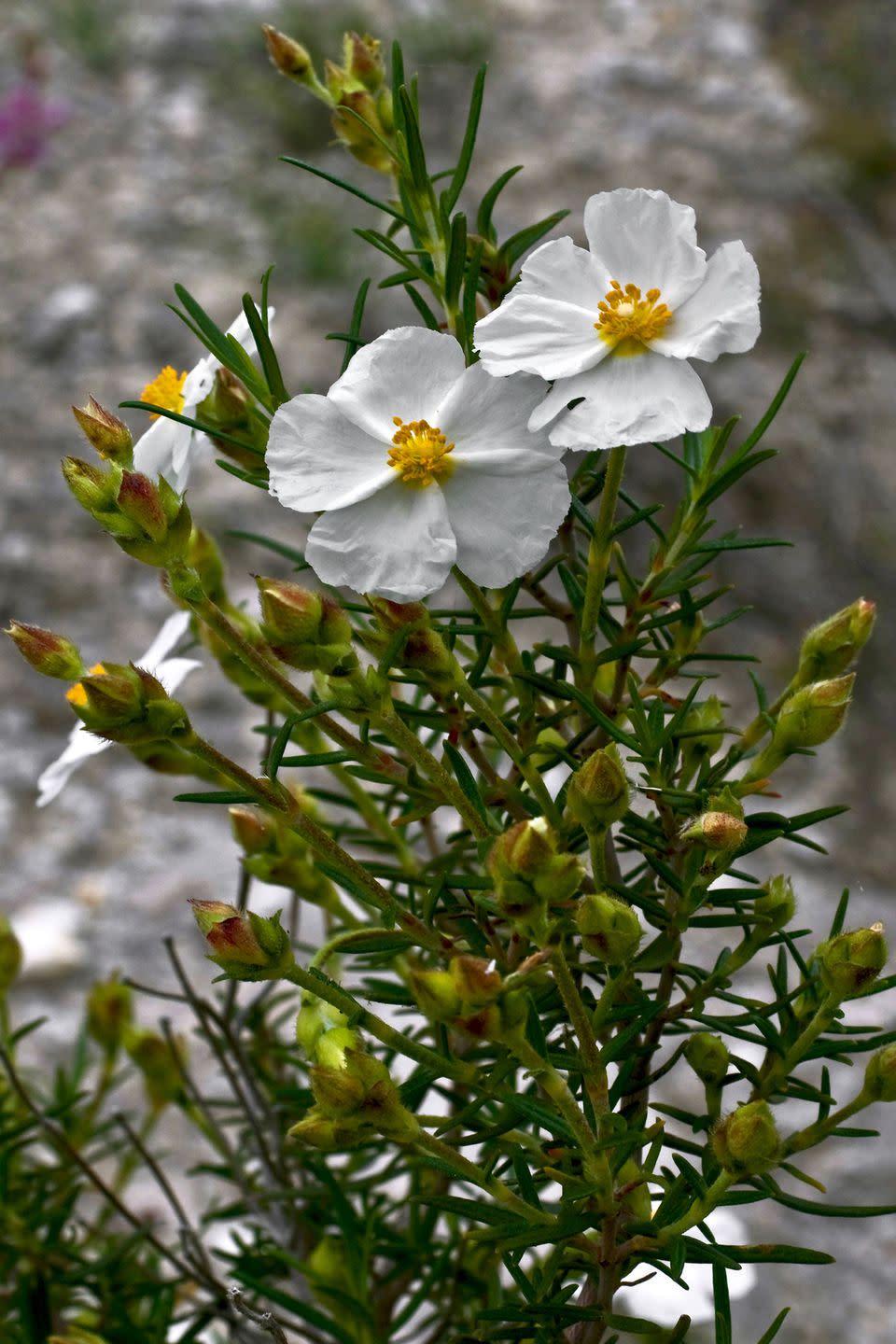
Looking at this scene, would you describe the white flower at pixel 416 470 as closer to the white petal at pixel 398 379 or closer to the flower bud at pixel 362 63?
the white petal at pixel 398 379

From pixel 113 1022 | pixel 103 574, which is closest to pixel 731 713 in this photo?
pixel 103 574

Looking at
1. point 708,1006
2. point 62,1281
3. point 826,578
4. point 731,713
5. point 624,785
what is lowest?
point 62,1281

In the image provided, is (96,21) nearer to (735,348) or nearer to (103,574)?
(103,574)

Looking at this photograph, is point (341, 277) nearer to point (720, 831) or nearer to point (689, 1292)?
point (689, 1292)

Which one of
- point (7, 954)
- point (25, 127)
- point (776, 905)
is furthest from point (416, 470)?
point (25, 127)

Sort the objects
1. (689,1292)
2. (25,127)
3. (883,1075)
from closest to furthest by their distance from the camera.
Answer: (883,1075), (689,1292), (25,127)

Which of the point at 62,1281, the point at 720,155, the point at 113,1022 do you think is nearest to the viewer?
the point at 62,1281

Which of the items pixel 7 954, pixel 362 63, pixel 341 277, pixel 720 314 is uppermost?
pixel 341 277
